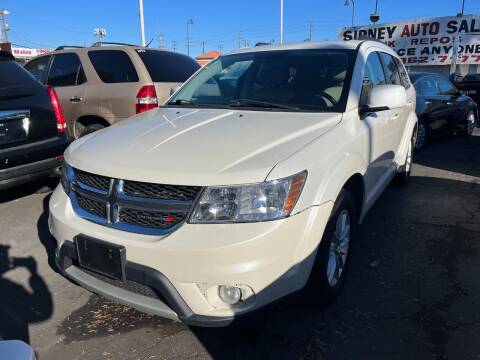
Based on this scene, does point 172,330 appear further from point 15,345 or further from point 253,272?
point 15,345

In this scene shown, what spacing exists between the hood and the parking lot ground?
0.79m

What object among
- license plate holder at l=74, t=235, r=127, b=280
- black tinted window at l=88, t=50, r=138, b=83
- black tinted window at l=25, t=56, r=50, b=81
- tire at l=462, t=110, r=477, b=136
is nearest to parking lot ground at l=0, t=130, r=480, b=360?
license plate holder at l=74, t=235, r=127, b=280

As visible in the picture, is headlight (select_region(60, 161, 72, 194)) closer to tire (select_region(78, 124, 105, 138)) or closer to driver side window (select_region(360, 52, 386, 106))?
driver side window (select_region(360, 52, 386, 106))

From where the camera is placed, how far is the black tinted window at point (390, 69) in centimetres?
432

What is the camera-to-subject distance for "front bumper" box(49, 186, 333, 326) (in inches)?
80.4

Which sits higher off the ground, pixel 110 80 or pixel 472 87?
pixel 110 80

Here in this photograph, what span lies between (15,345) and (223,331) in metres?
1.52

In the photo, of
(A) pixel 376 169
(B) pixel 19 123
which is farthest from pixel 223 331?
(B) pixel 19 123

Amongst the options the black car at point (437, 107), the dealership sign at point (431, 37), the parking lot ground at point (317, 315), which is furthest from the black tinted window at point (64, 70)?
the dealership sign at point (431, 37)

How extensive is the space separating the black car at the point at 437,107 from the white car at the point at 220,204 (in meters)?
4.66

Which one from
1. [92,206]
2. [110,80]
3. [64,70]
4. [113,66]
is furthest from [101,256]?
[64,70]

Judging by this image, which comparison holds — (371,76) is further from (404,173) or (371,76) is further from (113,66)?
(113,66)

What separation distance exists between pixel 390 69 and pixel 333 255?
2.64 m

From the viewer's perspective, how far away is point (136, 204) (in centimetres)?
222
